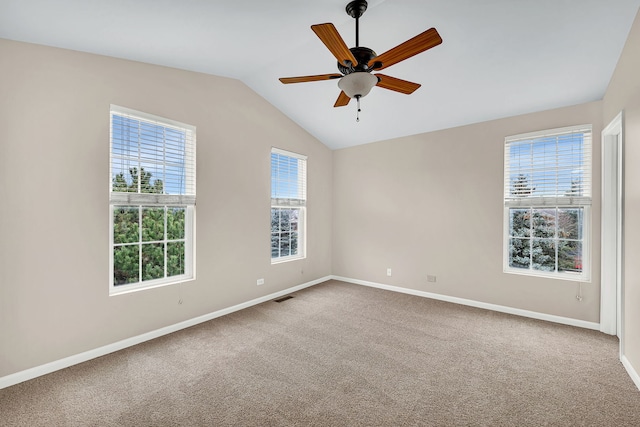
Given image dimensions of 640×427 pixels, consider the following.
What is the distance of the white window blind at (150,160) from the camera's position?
2945mm

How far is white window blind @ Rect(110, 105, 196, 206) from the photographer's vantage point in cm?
295

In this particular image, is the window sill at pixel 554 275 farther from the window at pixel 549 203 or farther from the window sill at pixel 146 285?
the window sill at pixel 146 285

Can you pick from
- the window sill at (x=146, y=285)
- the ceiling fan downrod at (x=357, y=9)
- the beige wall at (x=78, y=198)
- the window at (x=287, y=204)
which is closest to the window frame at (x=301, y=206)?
the window at (x=287, y=204)

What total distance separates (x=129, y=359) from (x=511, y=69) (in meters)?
4.71

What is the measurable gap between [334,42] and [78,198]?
8.43ft

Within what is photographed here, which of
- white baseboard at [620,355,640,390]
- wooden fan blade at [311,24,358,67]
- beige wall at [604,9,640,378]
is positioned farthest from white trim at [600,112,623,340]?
wooden fan blade at [311,24,358,67]

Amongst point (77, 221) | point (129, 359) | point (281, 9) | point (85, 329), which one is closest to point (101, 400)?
point (129, 359)

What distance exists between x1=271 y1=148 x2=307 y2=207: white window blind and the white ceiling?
3.79 ft

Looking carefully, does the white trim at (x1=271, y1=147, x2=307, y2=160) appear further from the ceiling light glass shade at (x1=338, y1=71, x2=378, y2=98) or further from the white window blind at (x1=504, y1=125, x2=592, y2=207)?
the white window blind at (x1=504, y1=125, x2=592, y2=207)

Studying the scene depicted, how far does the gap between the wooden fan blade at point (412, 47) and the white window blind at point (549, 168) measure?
2754 mm

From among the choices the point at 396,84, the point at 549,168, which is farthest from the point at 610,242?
the point at 396,84

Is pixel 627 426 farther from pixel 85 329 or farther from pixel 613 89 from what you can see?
pixel 85 329

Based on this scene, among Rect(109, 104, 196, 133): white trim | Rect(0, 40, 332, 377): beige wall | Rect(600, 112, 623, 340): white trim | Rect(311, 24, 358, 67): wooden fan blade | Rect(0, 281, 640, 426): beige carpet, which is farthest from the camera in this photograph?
Rect(600, 112, 623, 340): white trim

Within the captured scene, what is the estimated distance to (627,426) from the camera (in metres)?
1.88
